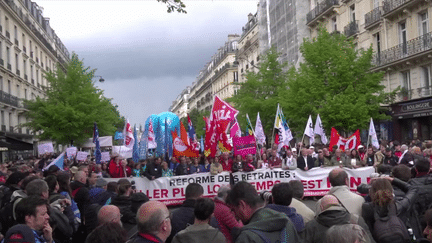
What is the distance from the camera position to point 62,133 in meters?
37.8

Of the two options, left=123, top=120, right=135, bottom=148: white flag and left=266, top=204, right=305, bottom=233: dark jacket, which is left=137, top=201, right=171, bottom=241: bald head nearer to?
left=266, top=204, right=305, bottom=233: dark jacket

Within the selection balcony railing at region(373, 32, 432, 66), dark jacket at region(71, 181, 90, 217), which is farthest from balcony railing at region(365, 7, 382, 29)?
dark jacket at region(71, 181, 90, 217)

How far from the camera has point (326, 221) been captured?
436cm

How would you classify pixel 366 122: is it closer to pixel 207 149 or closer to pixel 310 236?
pixel 207 149

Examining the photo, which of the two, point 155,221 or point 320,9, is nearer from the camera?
point 155,221

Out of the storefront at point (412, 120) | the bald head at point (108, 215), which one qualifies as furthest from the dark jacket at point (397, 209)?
the storefront at point (412, 120)

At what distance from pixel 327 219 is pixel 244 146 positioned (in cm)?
1021

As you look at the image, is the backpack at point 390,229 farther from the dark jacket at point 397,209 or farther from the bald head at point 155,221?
the bald head at point 155,221

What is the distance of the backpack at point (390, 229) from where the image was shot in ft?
15.0

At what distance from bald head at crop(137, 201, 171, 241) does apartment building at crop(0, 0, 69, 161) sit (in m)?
32.2

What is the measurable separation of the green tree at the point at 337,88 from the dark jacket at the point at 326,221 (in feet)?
80.7

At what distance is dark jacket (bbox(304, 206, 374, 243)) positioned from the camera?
14.1 ft

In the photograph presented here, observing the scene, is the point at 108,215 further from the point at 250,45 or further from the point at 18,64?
the point at 250,45

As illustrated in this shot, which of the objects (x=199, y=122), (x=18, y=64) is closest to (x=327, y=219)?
(x=18, y=64)
